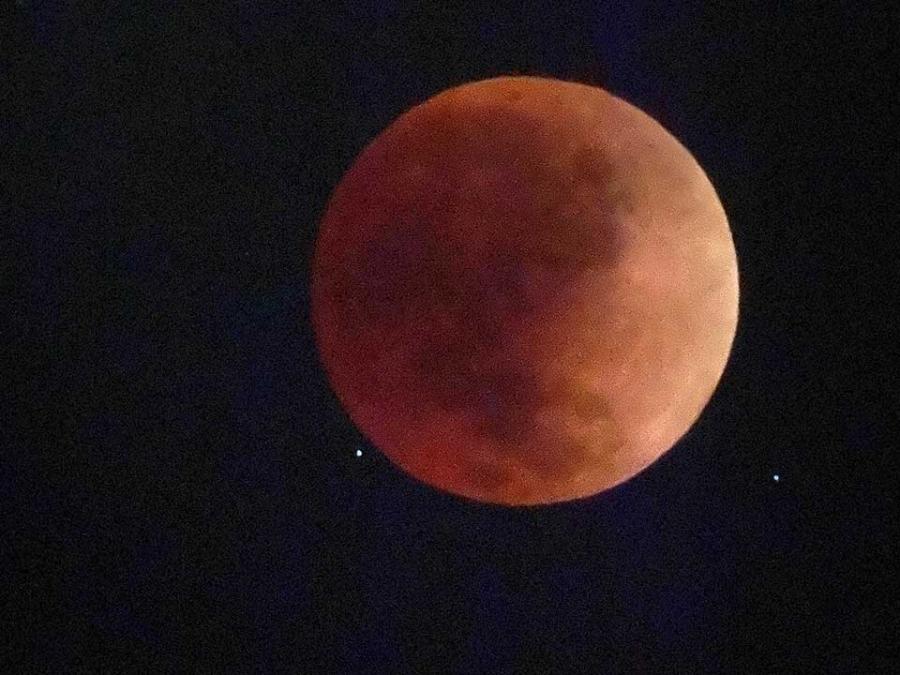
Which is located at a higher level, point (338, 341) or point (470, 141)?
point (470, 141)

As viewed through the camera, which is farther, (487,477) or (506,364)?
(487,477)

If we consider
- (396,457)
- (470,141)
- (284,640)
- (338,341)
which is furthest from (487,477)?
(284,640)

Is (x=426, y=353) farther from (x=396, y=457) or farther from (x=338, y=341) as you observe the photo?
(x=396, y=457)

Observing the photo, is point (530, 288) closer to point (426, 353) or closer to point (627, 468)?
point (426, 353)

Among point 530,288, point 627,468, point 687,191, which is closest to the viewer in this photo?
point 530,288

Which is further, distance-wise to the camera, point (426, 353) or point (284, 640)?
point (284, 640)

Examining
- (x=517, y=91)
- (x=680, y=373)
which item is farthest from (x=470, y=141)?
(x=680, y=373)

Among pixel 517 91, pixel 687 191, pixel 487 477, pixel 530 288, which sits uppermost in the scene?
pixel 517 91

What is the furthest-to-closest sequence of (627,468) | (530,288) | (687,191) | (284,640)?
(284,640), (627,468), (687,191), (530,288)

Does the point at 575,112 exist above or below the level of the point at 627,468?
above
